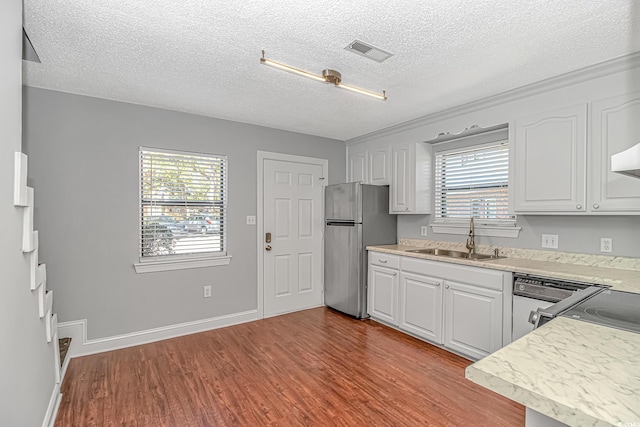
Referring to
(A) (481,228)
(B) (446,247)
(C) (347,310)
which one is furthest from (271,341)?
(A) (481,228)

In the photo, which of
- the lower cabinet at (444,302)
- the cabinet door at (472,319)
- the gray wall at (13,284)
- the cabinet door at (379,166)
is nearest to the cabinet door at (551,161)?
the lower cabinet at (444,302)

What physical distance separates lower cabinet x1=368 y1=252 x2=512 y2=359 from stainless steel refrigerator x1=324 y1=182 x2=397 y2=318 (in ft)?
0.64

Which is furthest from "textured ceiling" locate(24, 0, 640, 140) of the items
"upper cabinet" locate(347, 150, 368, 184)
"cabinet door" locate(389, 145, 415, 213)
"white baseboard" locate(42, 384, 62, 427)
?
"white baseboard" locate(42, 384, 62, 427)

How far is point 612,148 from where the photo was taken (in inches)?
88.7

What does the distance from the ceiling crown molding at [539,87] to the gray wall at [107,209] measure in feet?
7.25

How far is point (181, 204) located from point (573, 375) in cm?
343

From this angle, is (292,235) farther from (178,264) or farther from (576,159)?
(576,159)

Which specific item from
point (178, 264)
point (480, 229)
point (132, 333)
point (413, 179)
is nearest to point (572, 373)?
point (480, 229)

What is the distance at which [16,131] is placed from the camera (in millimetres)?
1582

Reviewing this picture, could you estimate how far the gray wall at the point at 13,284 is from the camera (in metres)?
1.36

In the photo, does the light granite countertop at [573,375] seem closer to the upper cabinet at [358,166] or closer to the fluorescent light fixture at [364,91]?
the fluorescent light fixture at [364,91]

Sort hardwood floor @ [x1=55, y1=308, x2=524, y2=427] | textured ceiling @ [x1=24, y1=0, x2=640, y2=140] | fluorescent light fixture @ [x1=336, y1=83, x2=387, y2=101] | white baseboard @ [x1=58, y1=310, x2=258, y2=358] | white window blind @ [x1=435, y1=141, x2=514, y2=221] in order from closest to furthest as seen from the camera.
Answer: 1. textured ceiling @ [x1=24, y1=0, x2=640, y2=140]
2. hardwood floor @ [x1=55, y1=308, x2=524, y2=427]
3. fluorescent light fixture @ [x1=336, y1=83, x2=387, y2=101]
4. white baseboard @ [x1=58, y1=310, x2=258, y2=358]
5. white window blind @ [x1=435, y1=141, x2=514, y2=221]

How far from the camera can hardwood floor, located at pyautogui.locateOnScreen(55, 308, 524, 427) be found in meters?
2.04

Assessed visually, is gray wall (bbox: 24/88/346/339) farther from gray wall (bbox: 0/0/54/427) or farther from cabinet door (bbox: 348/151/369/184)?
cabinet door (bbox: 348/151/369/184)
